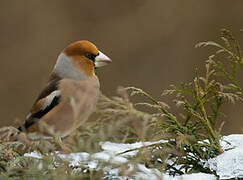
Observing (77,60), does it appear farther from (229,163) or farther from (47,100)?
(229,163)

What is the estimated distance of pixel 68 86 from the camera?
190cm

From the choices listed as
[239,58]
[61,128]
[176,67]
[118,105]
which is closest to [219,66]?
[239,58]

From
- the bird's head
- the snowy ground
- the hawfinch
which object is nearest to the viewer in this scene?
the snowy ground

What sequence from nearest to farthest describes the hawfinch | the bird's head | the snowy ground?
1. the snowy ground
2. the hawfinch
3. the bird's head

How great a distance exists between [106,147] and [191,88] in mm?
275

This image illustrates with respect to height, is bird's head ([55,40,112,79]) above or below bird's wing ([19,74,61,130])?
above

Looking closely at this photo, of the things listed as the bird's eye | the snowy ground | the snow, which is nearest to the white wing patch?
the bird's eye

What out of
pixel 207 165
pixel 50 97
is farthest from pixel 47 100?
pixel 207 165

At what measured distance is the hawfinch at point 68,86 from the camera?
182 centimetres

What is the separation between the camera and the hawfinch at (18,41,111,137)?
5.96 feet

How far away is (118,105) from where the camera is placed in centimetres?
115

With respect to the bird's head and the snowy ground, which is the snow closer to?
the snowy ground

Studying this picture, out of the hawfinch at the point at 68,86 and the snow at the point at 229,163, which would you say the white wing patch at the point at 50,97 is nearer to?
the hawfinch at the point at 68,86

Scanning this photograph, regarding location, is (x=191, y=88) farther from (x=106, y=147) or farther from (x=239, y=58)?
(x=106, y=147)
